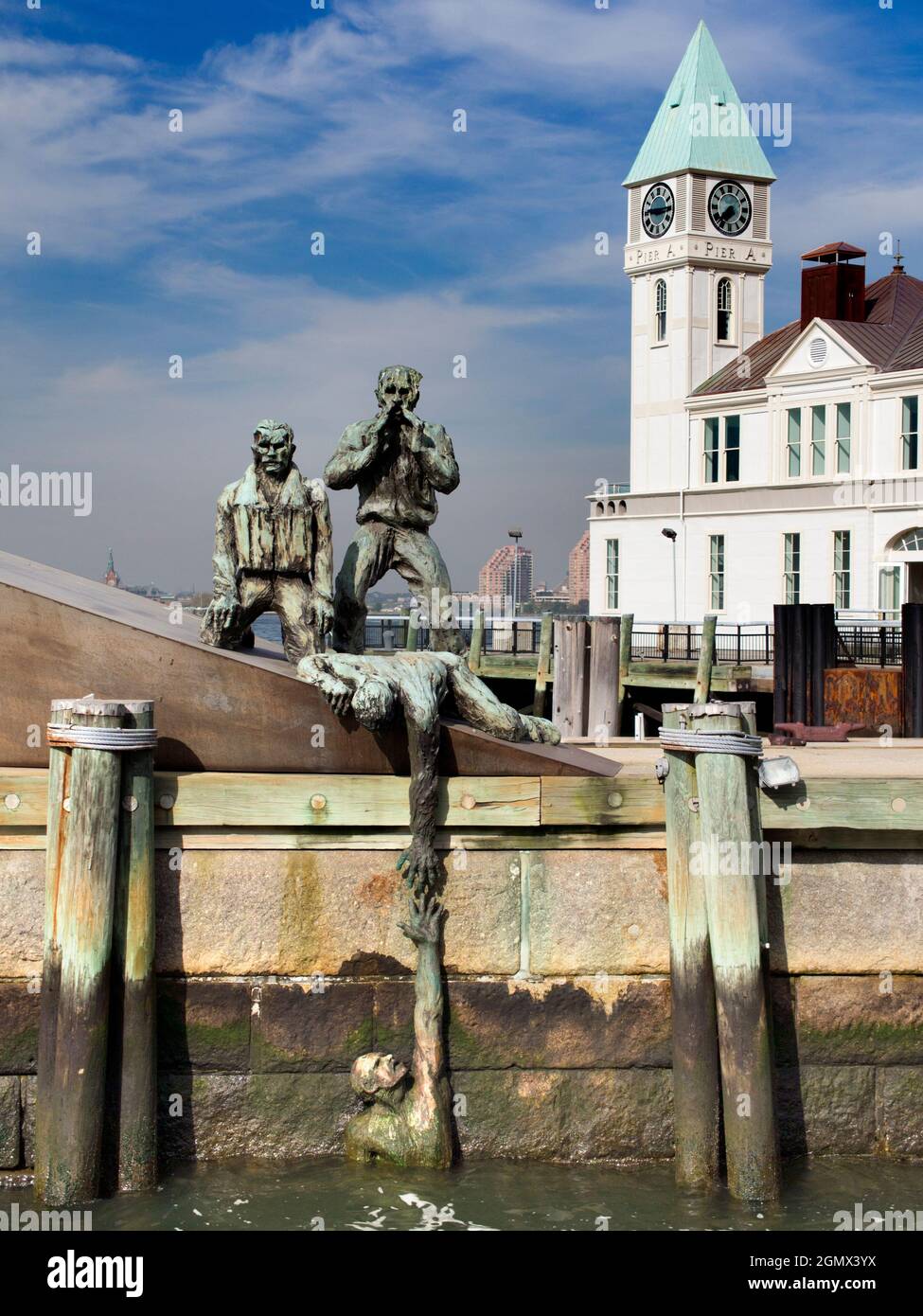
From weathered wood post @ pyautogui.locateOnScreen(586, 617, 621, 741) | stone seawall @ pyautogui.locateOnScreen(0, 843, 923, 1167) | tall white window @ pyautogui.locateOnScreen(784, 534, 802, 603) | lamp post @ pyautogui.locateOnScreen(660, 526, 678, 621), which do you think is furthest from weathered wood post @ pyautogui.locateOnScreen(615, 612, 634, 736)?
lamp post @ pyautogui.locateOnScreen(660, 526, 678, 621)

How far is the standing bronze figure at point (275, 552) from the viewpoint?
29.4 feet

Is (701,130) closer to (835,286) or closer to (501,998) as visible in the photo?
(835,286)

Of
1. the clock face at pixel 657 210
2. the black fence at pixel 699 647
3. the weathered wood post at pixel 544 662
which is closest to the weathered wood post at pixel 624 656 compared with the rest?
the weathered wood post at pixel 544 662

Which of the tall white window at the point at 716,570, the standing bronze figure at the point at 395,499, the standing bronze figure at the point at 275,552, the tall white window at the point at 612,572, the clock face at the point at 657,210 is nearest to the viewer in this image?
the standing bronze figure at the point at 275,552

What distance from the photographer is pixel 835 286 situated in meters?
44.9

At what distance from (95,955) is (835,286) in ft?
136

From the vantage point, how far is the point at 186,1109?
799cm

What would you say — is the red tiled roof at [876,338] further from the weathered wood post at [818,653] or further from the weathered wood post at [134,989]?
the weathered wood post at [134,989]

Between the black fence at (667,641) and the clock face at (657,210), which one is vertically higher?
the clock face at (657,210)

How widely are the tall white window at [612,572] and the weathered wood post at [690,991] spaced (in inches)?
1673

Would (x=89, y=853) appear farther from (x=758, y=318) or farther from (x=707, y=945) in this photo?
(x=758, y=318)

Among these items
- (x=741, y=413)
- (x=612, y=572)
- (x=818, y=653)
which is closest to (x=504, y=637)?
(x=741, y=413)
